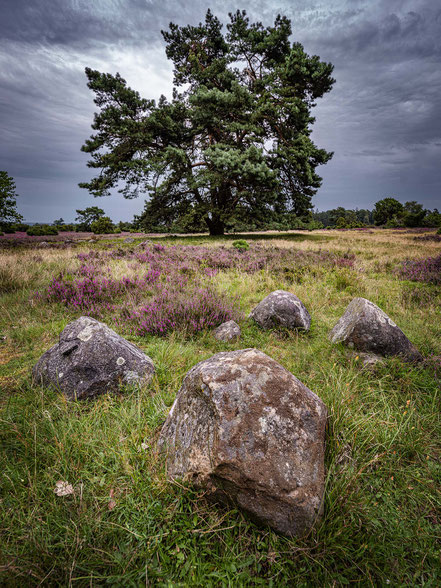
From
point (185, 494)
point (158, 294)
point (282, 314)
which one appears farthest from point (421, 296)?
point (185, 494)

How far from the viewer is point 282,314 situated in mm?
4352

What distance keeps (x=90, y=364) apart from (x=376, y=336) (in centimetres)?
369

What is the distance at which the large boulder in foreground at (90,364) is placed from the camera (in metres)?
2.54

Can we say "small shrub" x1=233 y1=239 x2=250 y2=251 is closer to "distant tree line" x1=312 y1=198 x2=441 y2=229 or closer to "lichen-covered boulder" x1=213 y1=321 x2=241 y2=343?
"lichen-covered boulder" x1=213 y1=321 x2=241 y2=343

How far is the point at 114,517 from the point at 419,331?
4944 mm

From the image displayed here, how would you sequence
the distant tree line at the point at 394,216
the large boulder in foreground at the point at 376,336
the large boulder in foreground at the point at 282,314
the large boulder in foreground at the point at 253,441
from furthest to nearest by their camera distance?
1. the distant tree line at the point at 394,216
2. the large boulder in foreground at the point at 282,314
3. the large boulder in foreground at the point at 376,336
4. the large boulder in foreground at the point at 253,441

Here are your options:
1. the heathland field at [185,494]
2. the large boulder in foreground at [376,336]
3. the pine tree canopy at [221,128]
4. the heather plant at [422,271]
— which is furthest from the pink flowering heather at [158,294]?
the pine tree canopy at [221,128]

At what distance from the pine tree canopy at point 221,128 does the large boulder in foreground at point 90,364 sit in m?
16.6

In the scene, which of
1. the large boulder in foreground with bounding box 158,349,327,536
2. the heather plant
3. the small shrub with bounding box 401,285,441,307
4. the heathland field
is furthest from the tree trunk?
the large boulder in foreground with bounding box 158,349,327,536

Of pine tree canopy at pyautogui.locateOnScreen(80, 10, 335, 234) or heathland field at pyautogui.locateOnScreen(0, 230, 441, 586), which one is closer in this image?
heathland field at pyautogui.locateOnScreen(0, 230, 441, 586)

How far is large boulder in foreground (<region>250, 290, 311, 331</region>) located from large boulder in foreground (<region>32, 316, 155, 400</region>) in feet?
7.68

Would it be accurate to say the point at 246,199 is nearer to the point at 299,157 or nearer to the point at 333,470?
the point at 299,157

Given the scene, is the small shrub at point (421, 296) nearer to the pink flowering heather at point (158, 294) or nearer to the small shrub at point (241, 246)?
the pink flowering heather at point (158, 294)

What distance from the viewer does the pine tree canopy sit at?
18078 millimetres
